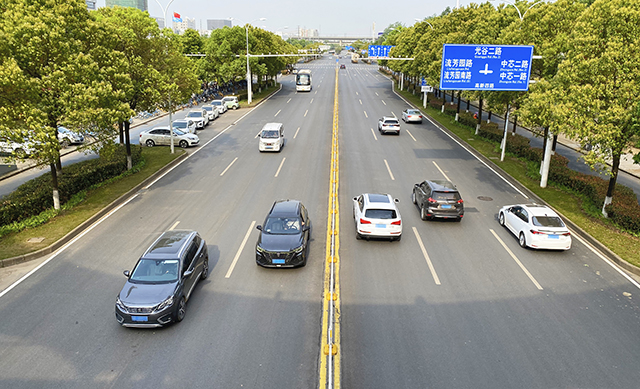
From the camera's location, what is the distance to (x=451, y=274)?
14898 millimetres

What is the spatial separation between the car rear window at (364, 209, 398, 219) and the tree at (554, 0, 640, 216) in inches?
340

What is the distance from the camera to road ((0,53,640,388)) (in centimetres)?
999

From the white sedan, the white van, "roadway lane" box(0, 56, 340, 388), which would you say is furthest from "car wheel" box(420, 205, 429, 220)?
the white van

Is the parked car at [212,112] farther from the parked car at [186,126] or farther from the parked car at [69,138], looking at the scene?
the parked car at [69,138]

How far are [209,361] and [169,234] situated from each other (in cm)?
537

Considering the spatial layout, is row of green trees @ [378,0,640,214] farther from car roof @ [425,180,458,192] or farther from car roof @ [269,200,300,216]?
car roof @ [269,200,300,216]

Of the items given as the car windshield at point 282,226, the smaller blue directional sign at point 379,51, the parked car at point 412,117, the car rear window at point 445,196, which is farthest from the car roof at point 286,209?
the smaller blue directional sign at point 379,51

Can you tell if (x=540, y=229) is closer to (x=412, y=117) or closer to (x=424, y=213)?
(x=424, y=213)

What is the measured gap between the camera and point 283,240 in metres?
15.0

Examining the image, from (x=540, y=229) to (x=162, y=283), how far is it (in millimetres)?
13726

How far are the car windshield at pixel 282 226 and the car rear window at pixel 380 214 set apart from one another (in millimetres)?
3053

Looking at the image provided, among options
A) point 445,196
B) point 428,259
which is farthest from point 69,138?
point 428,259

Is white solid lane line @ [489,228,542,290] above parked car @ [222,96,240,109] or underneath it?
underneath

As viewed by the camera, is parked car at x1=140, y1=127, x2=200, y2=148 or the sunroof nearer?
the sunroof
